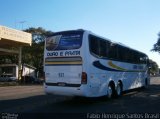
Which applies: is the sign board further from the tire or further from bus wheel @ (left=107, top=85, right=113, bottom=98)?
bus wheel @ (left=107, top=85, right=113, bottom=98)

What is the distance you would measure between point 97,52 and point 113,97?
4036 millimetres

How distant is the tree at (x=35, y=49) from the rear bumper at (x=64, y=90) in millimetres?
56307

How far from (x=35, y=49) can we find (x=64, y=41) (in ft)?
189

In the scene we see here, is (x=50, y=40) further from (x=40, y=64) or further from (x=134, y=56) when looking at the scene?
(x=40, y=64)

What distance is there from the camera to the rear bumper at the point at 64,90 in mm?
14531

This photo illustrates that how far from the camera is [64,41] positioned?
1538cm

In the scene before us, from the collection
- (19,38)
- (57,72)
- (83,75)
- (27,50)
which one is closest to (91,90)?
(83,75)

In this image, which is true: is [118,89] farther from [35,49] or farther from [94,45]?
[35,49]

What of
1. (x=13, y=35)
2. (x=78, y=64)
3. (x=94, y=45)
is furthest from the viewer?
(x=13, y=35)

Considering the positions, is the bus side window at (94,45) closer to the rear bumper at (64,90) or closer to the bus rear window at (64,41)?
the bus rear window at (64,41)

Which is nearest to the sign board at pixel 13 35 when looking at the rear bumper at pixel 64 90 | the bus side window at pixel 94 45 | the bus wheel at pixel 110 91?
the bus wheel at pixel 110 91

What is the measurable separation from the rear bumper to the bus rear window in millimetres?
1944

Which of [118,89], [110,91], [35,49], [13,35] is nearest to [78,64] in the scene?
[110,91]

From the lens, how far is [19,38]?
1841 inches
